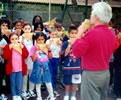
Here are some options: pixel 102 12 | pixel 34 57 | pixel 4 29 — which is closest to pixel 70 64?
pixel 34 57

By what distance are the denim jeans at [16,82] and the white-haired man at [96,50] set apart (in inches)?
73.3

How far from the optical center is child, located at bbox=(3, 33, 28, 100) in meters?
4.48

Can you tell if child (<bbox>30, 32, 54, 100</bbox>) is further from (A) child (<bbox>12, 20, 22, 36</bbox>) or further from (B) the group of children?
(A) child (<bbox>12, 20, 22, 36</bbox>)

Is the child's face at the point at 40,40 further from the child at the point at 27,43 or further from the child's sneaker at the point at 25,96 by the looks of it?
the child's sneaker at the point at 25,96

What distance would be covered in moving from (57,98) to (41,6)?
7121mm

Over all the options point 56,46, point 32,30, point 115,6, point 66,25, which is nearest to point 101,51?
point 56,46

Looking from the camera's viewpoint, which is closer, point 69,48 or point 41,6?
point 69,48

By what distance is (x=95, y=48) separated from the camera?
2926mm

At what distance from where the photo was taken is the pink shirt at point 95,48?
2.89 meters

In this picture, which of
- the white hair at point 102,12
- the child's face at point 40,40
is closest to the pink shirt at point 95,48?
the white hair at point 102,12

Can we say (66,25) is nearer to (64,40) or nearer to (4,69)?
(64,40)

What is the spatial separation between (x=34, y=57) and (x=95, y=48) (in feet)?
5.88

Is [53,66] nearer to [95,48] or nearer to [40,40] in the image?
[40,40]

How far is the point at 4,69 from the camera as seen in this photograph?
4.92m
